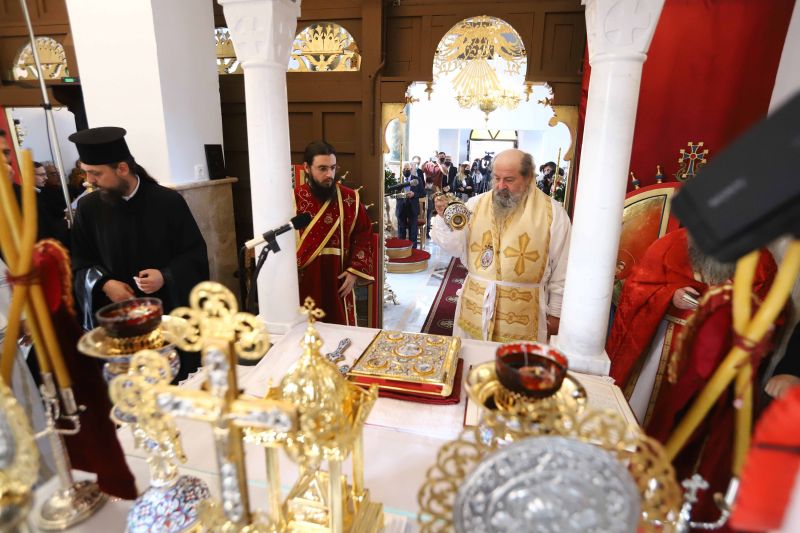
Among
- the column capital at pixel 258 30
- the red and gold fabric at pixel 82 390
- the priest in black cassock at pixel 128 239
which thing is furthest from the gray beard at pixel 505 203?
the red and gold fabric at pixel 82 390

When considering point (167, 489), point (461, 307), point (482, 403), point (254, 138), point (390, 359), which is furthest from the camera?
point (461, 307)

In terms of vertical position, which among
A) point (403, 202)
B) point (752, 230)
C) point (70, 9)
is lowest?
point (403, 202)

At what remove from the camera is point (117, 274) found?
2826mm

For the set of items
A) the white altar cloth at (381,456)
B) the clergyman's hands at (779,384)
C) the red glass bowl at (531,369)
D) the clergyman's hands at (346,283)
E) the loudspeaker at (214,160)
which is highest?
the loudspeaker at (214,160)

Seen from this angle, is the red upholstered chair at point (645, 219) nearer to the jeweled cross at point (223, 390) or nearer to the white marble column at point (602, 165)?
the white marble column at point (602, 165)

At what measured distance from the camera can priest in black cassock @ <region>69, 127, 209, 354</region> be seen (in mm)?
2678

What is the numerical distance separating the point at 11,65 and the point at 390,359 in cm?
552

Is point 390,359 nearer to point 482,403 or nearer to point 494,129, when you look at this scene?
point 482,403

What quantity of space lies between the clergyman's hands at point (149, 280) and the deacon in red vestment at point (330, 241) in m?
1.23

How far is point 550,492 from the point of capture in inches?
30.3

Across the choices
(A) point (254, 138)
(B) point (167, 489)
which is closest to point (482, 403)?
(B) point (167, 489)

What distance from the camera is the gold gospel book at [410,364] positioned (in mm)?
2002

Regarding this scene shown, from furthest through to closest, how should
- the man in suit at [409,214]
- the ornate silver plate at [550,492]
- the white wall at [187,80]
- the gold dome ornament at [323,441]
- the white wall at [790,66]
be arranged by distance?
the man in suit at [409,214] → the white wall at [187,80] → the white wall at [790,66] → the gold dome ornament at [323,441] → the ornate silver plate at [550,492]

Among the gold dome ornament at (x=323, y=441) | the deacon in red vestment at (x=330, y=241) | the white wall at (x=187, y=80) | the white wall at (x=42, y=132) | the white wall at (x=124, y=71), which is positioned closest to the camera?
the gold dome ornament at (x=323, y=441)
